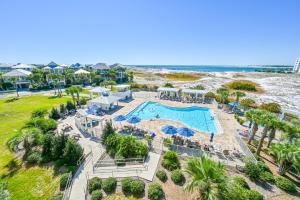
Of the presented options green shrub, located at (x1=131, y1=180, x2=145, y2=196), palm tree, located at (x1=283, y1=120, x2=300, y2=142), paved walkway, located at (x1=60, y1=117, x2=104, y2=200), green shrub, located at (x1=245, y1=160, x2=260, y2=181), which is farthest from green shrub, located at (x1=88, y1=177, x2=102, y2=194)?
palm tree, located at (x1=283, y1=120, x2=300, y2=142)

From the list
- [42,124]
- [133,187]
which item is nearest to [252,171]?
[133,187]

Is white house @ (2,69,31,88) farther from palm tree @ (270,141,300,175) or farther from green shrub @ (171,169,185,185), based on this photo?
palm tree @ (270,141,300,175)

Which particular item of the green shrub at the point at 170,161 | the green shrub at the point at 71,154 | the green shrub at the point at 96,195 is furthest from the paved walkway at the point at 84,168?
the green shrub at the point at 170,161

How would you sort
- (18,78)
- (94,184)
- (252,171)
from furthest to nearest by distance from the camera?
(18,78) < (252,171) < (94,184)

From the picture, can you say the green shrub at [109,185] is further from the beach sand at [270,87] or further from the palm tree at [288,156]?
the beach sand at [270,87]

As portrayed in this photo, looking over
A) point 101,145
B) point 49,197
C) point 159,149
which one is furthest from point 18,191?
point 159,149

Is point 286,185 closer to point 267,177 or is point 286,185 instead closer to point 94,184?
point 267,177

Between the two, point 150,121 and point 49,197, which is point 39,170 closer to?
point 49,197
